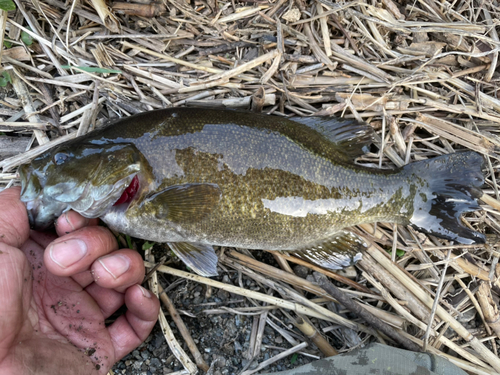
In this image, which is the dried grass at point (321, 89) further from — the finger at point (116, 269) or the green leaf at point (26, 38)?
the finger at point (116, 269)

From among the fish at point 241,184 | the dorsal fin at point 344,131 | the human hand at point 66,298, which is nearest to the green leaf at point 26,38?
→ the fish at point 241,184

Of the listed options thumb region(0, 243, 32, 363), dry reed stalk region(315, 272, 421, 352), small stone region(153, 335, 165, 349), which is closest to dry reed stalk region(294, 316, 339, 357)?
dry reed stalk region(315, 272, 421, 352)

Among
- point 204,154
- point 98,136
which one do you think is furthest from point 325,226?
point 98,136

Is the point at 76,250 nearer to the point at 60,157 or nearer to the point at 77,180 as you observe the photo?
the point at 77,180

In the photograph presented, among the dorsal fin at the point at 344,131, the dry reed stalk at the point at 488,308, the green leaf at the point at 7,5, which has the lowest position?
the dry reed stalk at the point at 488,308

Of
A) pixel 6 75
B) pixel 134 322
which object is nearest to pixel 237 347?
pixel 134 322

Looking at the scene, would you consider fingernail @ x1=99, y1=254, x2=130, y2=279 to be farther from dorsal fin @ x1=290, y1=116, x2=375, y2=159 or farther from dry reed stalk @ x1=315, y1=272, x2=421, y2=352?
dorsal fin @ x1=290, y1=116, x2=375, y2=159
